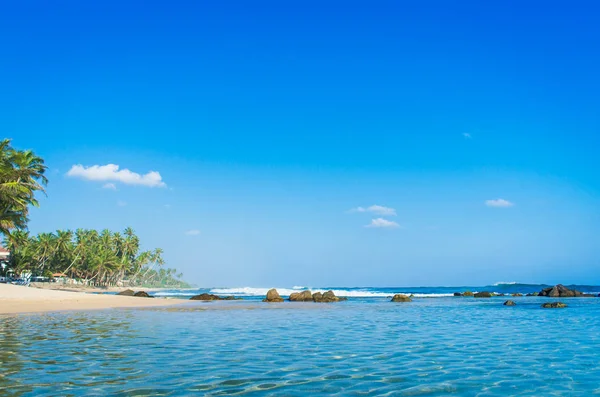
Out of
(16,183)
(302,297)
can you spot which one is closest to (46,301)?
(16,183)

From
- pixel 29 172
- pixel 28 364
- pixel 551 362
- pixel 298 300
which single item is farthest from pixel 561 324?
pixel 29 172

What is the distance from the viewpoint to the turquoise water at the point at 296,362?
959 centimetres

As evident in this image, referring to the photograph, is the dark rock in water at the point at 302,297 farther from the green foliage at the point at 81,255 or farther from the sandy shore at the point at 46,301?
the green foliage at the point at 81,255

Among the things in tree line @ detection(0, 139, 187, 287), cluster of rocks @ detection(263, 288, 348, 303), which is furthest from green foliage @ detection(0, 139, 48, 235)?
cluster of rocks @ detection(263, 288, 348, 303)

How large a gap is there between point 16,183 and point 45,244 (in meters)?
66.3

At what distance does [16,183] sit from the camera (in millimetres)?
47344

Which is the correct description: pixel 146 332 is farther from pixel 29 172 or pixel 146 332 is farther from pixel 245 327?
pixel 29 172

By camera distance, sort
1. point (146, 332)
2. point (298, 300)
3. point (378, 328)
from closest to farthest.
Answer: point (146, 332) < point (378, 328) < point (298, 300)

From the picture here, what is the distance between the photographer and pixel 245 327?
23609 millimetres

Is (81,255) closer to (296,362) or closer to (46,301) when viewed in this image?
(46,301)

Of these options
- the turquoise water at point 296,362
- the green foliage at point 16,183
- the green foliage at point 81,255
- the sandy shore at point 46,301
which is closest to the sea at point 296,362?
the turquoise water at point 296,362

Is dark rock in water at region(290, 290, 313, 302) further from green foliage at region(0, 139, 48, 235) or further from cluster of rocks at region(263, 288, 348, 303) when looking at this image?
green foliage at region(0, 139, 48, 235)

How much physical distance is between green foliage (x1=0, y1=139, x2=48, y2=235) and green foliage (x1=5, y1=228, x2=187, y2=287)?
50.1ft

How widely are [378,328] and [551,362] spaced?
10.7 meters
